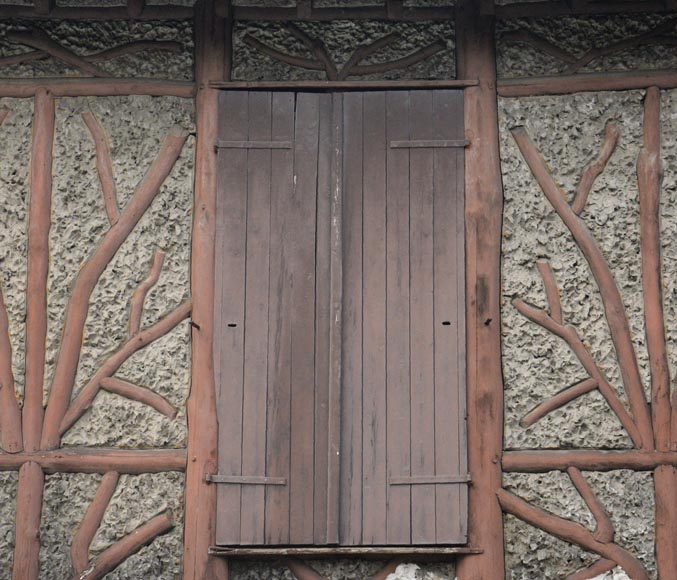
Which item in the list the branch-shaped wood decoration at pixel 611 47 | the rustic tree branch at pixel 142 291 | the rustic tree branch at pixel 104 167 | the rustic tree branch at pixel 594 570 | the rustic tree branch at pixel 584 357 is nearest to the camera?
the rustic tree branch at pixel 594 570

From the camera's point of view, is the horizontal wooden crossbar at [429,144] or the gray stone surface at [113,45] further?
the gray stone surface at [113,45]

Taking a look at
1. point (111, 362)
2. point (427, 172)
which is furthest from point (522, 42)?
point (111, 362)

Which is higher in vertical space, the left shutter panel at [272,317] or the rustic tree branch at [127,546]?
the left shutter panel at [272,317]

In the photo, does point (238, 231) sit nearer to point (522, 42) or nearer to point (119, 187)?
point (119, 187)

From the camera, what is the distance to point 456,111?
226 inches

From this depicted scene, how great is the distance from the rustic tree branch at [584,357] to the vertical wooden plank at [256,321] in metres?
1.30

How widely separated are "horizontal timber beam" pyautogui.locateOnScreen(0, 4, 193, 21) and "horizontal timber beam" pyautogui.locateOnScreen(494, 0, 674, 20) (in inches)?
67.1

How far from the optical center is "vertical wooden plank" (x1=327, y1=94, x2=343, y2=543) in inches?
211

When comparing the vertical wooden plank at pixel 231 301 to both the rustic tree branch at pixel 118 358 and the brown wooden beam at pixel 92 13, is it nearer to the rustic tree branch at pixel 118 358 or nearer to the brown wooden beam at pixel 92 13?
the rustic tree branch at pixel 118 358

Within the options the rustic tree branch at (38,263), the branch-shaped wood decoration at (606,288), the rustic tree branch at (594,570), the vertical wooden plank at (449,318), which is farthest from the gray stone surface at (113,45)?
the rustic tree branch at (594,570)

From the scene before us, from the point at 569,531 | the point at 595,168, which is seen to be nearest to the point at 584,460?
the point at 569,531

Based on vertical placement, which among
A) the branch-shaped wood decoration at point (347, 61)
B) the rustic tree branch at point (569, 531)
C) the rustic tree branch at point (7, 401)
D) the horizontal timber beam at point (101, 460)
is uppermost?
the branch-shaped wood decoration at point (347, 61)

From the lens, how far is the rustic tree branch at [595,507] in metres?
5.33

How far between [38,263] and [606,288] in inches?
113
